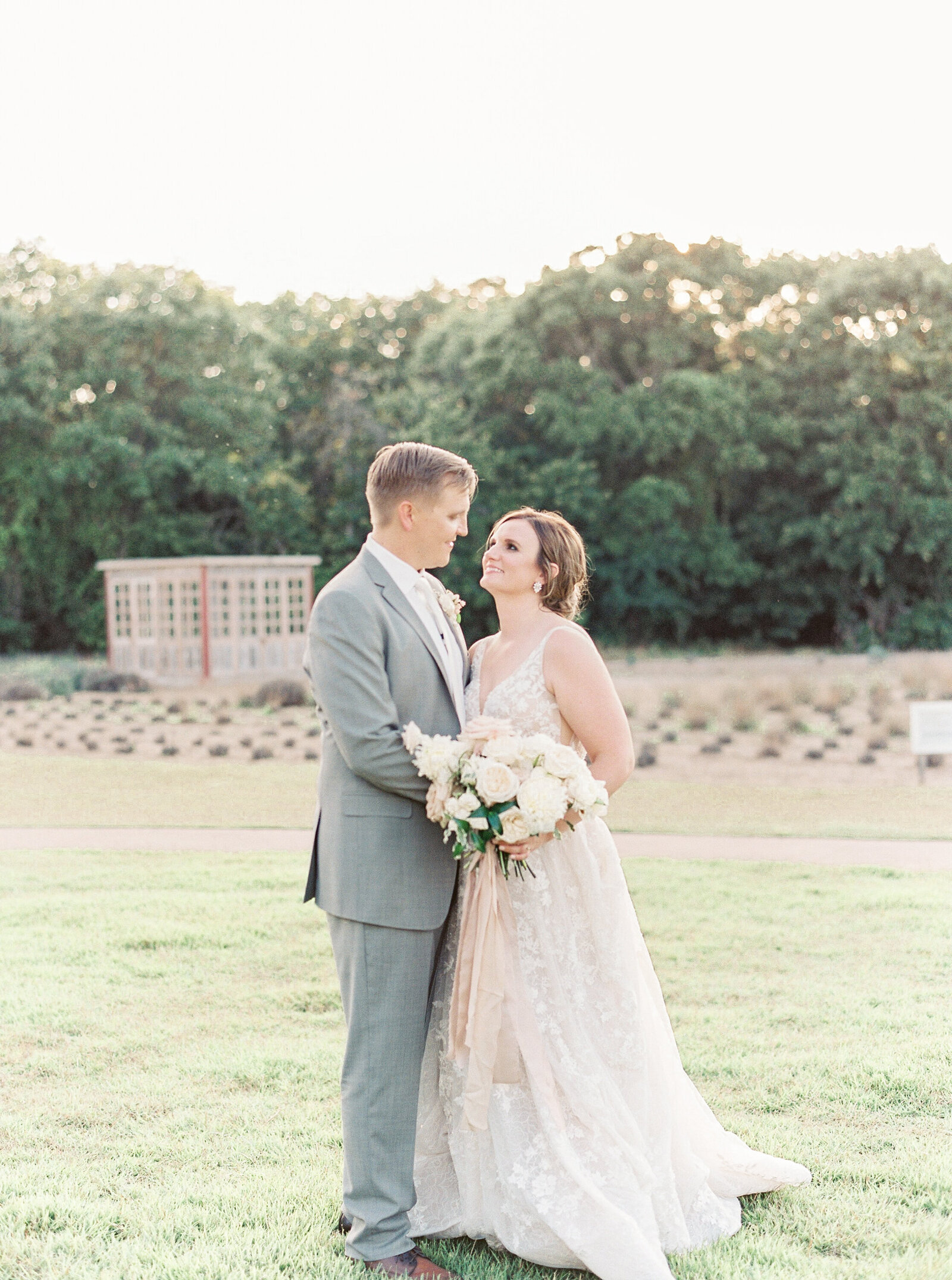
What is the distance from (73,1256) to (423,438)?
1107 inches

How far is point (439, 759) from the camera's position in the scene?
308cm

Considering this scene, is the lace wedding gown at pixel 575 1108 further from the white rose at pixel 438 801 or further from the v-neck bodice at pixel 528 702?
the white rose at pixel 438 801

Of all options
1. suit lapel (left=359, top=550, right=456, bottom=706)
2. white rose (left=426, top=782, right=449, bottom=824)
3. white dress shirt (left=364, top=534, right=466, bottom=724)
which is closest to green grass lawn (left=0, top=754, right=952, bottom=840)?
white dress shirt (left=364, top=534, right=466, bottom=724)

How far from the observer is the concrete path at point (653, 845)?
9.32 m

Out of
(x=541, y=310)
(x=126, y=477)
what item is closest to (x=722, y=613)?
(x=541, y=310)

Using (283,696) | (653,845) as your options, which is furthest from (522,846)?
(283,696)

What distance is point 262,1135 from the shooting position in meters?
4.39

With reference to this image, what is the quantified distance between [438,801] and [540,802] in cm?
26

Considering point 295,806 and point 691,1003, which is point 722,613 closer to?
point 295,806

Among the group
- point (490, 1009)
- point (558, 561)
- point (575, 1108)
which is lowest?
point (575, 1108)

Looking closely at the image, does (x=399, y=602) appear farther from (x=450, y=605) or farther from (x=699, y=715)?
(x=699, y=715)

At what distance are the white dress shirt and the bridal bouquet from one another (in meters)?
0.25

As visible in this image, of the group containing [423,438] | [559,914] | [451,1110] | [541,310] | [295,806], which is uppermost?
[541,310]

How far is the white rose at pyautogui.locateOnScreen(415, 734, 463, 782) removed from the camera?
308cm
